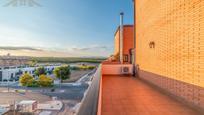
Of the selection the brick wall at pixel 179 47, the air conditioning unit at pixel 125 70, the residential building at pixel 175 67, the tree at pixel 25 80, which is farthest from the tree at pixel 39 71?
the residential building at pixel 175 67

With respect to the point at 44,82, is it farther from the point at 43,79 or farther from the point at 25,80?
the point at 25,80

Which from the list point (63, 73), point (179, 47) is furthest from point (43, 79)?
point (179, 47)

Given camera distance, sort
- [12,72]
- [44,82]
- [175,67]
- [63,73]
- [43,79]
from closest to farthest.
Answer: [175,67], [44,82], [43,79], [63,73], [12,72]

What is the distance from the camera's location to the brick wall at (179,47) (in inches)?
116

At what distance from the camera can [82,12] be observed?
1900cm

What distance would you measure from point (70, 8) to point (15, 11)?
5695 mm

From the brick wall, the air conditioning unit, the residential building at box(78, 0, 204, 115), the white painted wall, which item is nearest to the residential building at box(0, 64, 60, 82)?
the white painted wall

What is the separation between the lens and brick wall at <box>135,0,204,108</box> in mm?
2945

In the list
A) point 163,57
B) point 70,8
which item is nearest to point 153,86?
point 163,57

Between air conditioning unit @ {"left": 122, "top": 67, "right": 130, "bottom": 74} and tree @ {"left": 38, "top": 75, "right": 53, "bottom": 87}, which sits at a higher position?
air conditioning unit @ {"left": 122, "top": 67, "right": 130, "bottom": 74}

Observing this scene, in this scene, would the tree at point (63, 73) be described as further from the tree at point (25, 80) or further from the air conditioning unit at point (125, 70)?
the air conditioning unit at point (125, 70)

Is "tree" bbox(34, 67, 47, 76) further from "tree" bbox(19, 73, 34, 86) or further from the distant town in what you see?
"tree" bbox(19, 73, 34, 86)

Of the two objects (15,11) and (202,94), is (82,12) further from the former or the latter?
(202,94)

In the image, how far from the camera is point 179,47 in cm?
375
